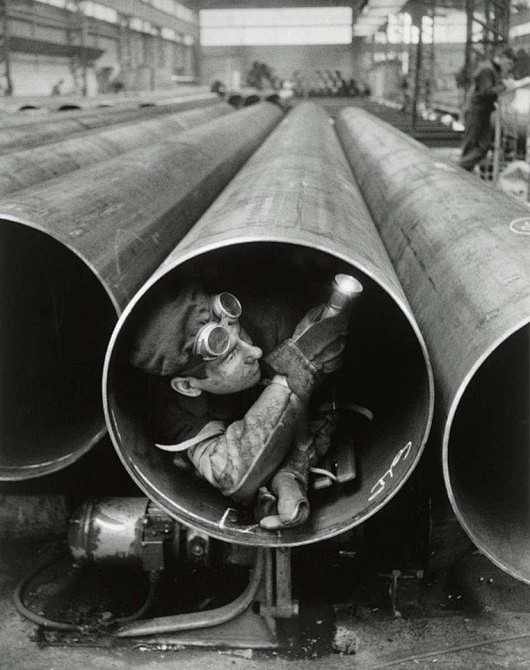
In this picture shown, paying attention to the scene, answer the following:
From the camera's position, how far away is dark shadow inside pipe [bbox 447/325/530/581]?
1.90 meters

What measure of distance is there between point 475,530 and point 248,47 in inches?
1183

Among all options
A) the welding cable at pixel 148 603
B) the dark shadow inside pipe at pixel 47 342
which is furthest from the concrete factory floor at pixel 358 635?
the dark shadow inside pipe at pixel 47 342

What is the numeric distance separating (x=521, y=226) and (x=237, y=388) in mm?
891

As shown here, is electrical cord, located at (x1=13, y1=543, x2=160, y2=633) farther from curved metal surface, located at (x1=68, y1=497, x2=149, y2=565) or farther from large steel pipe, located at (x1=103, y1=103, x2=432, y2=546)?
large steel pipe, located at (x1=103, y1=103, x2=432, y2=546)

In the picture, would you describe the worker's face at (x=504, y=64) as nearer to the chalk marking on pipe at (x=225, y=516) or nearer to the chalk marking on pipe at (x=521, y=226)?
the chalk marking on pipe at (x=521, y=226)

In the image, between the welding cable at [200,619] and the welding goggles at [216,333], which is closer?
the welding goggles at [216,333]

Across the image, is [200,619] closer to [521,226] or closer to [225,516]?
[225,516]

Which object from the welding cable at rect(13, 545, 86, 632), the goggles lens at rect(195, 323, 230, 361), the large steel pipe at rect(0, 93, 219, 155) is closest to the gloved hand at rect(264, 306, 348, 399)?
the goggles lens at rect(195, 323, 230, 361)

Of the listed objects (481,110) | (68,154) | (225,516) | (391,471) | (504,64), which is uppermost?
(504,64)

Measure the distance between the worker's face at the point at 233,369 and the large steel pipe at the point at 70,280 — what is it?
0.30 m

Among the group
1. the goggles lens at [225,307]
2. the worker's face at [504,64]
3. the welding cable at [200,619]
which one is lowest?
the welding cable at [200,619]

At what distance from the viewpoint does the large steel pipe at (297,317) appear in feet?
6.07

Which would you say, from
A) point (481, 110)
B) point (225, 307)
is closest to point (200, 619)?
point (225, 307)

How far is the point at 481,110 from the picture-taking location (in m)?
8.23
